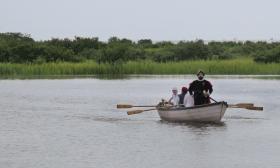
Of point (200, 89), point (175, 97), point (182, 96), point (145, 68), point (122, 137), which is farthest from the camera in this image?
point (145, 68)

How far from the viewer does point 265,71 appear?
64688 mm

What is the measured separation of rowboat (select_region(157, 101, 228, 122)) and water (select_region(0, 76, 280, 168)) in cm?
33

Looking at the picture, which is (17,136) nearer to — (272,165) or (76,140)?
(76,140)

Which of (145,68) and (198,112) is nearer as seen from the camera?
(198,112)

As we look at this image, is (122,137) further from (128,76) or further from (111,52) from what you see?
(111,52)

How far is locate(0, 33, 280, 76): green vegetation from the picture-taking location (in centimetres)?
6406

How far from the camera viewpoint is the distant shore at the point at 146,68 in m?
63.2

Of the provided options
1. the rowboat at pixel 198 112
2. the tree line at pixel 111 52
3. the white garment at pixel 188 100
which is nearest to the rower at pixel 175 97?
the rowboat at pixel 198 112

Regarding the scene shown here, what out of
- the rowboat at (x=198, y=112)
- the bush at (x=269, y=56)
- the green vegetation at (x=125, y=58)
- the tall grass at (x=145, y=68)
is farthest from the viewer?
the bush at (x=269, y=56)

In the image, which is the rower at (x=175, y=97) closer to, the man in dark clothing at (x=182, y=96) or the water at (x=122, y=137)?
the man in dark clothing at (x=182, y=96)

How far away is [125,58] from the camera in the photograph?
77438mm

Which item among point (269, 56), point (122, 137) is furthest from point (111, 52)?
point (122, 137)

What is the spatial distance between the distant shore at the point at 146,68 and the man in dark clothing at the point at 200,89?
36.1m

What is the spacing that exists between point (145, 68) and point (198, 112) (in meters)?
38.0
